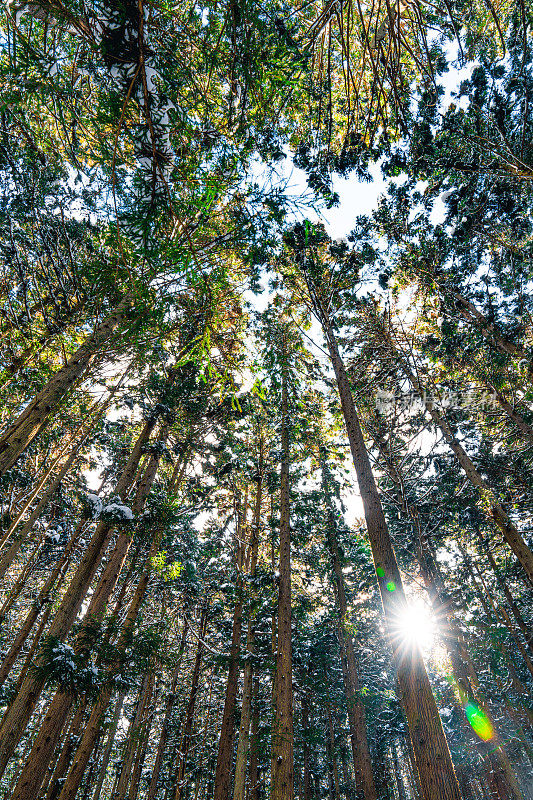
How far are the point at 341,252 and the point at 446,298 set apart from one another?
4.46 meters

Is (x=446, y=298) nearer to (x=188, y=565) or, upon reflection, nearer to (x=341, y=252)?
(x=341, y=252)

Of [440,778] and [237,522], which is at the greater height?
[237,522]

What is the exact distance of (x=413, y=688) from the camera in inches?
190

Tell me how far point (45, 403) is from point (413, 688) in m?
6.64

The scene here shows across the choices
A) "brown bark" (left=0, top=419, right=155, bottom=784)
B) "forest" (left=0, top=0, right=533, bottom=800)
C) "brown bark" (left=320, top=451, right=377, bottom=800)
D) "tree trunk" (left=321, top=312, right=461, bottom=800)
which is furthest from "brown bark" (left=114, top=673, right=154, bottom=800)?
"tree trunk" (left=321, top=312, right=461, bottom=800)

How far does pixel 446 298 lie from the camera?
1086 centimetres

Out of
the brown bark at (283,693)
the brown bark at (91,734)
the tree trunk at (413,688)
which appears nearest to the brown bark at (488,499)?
the brown bark at (283,693)

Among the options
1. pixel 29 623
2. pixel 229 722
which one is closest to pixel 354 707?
pixel 229 722

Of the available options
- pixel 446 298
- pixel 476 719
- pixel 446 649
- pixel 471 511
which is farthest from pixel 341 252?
pixel 476 719

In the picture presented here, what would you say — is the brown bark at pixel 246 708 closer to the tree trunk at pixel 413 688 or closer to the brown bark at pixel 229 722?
the brown bark at pixel 229 722

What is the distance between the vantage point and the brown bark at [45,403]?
4453 millimetres

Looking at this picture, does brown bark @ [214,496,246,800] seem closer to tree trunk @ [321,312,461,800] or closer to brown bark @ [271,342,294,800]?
brown bark @ [271,342,294,800]

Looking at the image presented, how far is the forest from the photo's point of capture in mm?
3236

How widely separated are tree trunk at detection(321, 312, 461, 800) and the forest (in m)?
0.03
